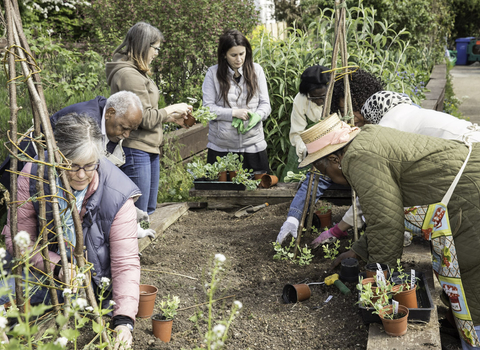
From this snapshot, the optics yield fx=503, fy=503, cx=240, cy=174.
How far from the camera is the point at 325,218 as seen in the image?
388 cm

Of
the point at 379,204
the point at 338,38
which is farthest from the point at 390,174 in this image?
the point at 338,38

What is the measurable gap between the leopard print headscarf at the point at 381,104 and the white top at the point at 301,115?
0.96 metres

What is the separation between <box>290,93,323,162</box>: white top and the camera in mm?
4230

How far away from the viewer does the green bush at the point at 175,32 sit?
6.42 m

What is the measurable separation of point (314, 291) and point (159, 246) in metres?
1.31

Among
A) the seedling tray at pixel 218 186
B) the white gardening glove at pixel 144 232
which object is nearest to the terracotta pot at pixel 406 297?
the white gardening glove at pixel 144 232

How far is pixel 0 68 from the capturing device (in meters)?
6.05

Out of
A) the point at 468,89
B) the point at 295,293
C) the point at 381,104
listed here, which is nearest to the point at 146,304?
the point at 295,293

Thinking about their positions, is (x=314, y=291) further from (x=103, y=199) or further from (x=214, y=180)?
(x=214, y=180)

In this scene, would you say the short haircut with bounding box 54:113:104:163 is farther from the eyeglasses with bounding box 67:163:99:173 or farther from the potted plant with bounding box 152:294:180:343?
the potted plant with bounding box 152:294:180:343

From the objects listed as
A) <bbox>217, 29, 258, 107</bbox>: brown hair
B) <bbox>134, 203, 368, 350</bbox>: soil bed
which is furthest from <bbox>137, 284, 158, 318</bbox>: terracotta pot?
<bbox>217, 29, 258, 107</bbox>: brown hair

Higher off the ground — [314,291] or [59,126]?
[59,126]

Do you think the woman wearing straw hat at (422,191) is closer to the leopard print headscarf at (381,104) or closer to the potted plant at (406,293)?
the potted plant at (406,293)

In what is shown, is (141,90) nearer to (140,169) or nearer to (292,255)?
(140,169)
